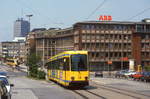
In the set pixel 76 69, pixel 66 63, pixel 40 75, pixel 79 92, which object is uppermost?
pixel 66 63

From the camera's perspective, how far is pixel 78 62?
88.4ft

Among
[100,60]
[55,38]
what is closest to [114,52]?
[100,60]

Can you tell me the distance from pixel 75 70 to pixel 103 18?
64449 mm

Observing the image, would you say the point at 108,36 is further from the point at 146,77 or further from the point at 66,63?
the point at 66,63

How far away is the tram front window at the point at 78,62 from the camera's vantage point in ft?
87.6

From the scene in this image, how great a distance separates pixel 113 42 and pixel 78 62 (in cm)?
6992

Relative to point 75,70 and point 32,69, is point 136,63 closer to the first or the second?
point 32,69

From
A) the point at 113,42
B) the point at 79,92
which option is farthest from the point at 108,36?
the point at 79,92

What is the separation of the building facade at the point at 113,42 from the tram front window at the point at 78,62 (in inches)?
2617

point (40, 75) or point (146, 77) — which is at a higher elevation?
point (40, 75)

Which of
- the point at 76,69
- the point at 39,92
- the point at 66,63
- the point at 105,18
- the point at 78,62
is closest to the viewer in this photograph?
the point at 39,92

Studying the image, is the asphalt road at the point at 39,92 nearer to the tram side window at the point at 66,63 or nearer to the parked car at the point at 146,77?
the tram side window at the point at 66,63

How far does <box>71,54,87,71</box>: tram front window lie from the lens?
26688 mm

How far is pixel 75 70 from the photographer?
2656 cm
